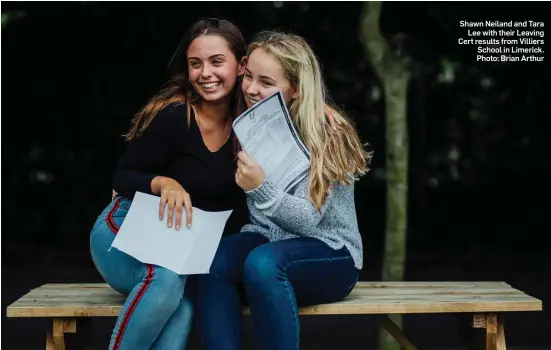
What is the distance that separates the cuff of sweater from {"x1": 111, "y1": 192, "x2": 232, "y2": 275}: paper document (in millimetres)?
202

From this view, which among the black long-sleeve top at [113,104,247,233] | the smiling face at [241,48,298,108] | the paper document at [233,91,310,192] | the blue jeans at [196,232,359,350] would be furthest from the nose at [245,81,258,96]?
the blue jeans at [196,232,359,350]

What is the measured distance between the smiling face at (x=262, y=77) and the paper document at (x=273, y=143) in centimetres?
9

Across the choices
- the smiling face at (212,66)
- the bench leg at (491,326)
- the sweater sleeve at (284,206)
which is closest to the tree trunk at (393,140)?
the bench leg at (491,326)

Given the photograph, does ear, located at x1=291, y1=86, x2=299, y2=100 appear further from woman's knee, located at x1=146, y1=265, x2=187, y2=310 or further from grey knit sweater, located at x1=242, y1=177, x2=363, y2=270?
woman's knee, located at x1=146, y1=265, x2=187, y2=310

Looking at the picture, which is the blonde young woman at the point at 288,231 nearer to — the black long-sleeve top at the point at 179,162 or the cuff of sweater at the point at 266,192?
the cuff of sweater at the point at 266,192

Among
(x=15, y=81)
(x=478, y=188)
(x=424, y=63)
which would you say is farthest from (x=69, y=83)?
(x=478, y=188)

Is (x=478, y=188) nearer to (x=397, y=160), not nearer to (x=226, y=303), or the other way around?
(x=397, y=160)

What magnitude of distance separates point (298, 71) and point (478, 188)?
6.31 metres

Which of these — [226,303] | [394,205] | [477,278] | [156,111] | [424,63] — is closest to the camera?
[226,303]

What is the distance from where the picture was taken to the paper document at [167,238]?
10.9 ft

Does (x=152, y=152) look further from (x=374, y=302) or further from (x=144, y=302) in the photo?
(x=374, y=302)

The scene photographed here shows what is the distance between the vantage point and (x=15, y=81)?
8.79 meters

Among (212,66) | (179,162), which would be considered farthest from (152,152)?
(212,66)

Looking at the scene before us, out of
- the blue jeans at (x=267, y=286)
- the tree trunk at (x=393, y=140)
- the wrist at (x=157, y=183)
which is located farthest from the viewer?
the tree trunk at (x=393, y=140)
